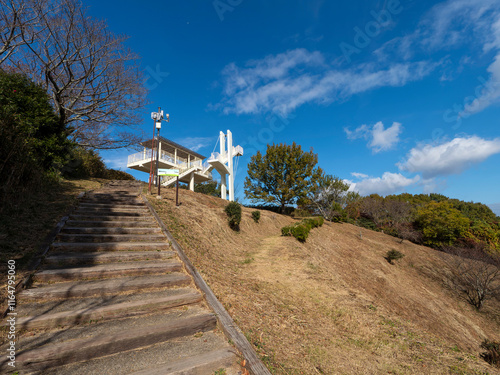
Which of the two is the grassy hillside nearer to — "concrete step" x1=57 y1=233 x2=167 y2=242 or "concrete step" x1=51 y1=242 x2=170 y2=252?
"concrete step" x1=57 y1=233 x2=167 y2=242

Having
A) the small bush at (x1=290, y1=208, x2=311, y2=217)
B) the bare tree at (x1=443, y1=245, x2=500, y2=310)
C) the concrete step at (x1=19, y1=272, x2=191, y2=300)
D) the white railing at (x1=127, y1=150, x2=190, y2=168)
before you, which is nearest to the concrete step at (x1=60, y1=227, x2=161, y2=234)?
the concrete step at (x1=19, y1=272, x2=191, y2=300)

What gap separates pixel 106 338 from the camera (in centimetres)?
243

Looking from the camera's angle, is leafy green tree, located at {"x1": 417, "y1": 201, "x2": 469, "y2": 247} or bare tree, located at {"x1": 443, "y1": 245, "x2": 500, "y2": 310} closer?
bare tree, located at {"x1": 443, "y1": 245, "x2": 500, "y2": 310}

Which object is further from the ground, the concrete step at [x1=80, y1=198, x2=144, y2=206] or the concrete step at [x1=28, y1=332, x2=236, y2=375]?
the concrete step at [x1=80, y1=198, x2=144, y2=206]

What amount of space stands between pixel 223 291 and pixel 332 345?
2.24 metres

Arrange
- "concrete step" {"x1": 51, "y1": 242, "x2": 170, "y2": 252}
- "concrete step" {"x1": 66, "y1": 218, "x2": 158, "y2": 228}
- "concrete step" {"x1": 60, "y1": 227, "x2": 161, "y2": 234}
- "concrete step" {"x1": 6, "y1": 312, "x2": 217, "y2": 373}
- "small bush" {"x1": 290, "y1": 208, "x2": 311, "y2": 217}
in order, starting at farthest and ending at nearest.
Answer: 1. "small bush" {"x1": 290, "y1": 208, "x2": 311, "y2": 217}
2. "concrete step" {"x1": 66, "y1": 218, "x2": 158, "y2": 228}
3. "concrete step" {"x1": 60, "y1": 227, "x2": 161, "y2": 234}
4. "concrete step" {"x1": 51, "y1": 242, "x2": 170, "y2": 252}
5. "concrete step" {"x1": 6, "y1": 312, "x2": 217, "y2": 373}

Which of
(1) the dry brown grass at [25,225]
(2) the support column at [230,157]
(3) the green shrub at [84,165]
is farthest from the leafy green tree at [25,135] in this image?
(2) the support column at [230,157]

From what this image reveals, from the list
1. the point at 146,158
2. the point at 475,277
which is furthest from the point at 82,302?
the point at 146,158

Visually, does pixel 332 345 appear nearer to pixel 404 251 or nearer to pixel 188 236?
pixel 188 236

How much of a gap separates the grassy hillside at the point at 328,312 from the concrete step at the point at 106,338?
0.92 metres

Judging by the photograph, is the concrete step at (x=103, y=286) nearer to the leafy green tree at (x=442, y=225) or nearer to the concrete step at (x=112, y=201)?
the concrete step at (x=112, y=201)

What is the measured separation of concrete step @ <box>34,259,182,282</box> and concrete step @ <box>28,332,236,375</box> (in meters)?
1.71

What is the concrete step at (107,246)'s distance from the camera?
4.34 m

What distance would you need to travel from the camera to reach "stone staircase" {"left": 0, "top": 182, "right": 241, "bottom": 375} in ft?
7.41
